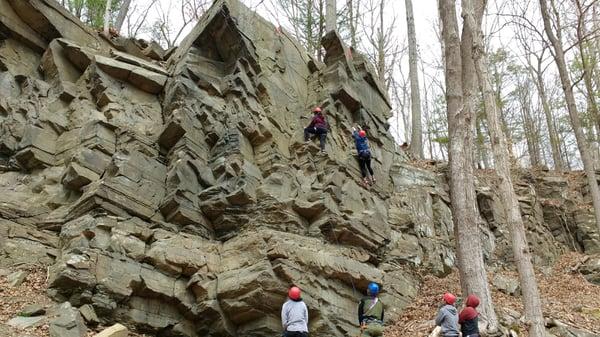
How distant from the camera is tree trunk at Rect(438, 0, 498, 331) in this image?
10.4m

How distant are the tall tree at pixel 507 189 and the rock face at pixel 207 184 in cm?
381

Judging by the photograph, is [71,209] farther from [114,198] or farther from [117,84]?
[117,84]

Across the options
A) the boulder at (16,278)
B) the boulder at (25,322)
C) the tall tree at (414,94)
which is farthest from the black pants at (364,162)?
the boulder at (25,322)

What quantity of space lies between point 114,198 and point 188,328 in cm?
371

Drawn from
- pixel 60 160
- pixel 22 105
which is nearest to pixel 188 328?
pixel 60 160

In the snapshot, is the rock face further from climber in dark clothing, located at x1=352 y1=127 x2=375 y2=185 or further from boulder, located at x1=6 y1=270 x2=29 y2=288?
boulder, located at x1=6 y1=270 x2=29 y2=288

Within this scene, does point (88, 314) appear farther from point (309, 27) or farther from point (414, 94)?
point (309, 27)

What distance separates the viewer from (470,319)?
365 inches

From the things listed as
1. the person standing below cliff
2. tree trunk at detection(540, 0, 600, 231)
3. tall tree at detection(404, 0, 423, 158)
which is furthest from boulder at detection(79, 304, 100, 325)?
tall tree at detection(404, 0, 423, 158)

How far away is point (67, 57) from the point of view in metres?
16.6

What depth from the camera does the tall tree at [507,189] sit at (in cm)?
1039

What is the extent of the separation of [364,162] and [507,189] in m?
5.68

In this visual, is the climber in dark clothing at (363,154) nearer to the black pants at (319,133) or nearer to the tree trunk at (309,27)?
the black pants at (319,133)

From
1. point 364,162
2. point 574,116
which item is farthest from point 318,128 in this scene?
point 574,116
